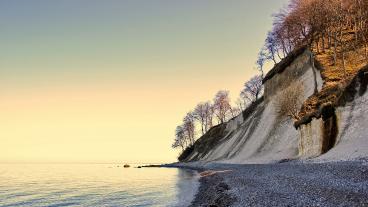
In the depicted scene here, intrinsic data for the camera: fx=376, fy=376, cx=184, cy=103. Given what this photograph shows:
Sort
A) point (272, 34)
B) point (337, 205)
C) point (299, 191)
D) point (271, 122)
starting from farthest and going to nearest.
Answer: point (272, 34) < point (271, 122) < point (299, 191) < point (337, 205)

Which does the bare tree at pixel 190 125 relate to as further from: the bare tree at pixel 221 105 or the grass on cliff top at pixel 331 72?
the grass on cliff top at pixel 331 72

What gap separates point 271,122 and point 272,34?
29606mm

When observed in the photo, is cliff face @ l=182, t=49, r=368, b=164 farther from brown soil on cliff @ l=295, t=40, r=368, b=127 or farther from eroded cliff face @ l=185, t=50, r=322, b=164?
brown soil on cliff @ l=295, t=40, r=368, b=127

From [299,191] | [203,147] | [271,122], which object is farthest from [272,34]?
[299,191]

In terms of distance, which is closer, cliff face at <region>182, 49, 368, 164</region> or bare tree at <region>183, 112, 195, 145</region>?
cliff face at <region>182, 49, 368, 164</region>

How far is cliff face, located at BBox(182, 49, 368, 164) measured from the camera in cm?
3103

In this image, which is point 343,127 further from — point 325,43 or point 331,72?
point 325,43

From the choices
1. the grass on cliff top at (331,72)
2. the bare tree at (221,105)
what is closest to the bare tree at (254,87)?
the bare tree at (221,105)

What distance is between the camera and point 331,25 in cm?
6131

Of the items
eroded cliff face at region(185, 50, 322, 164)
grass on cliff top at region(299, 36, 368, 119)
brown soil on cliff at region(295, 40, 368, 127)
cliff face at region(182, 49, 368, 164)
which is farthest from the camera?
eroded cliff face at region(185, 50, 322, 164)

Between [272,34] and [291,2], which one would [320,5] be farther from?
[272,34]

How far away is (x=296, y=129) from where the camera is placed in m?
44.9

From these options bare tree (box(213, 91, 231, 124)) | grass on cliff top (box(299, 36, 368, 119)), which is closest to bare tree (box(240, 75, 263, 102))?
bare tree (box(213, 91, 231, 124))

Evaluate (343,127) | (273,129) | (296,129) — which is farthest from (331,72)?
(343,127)
